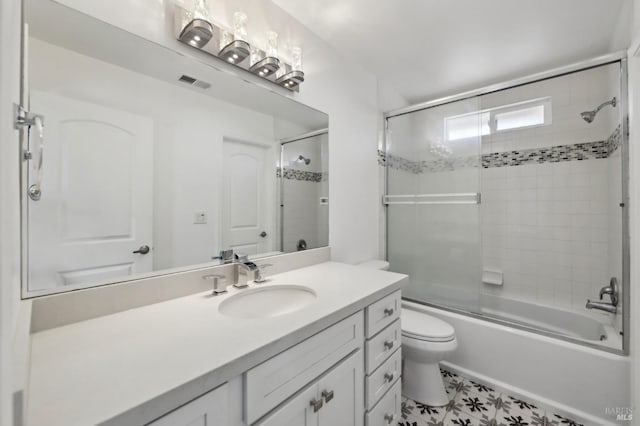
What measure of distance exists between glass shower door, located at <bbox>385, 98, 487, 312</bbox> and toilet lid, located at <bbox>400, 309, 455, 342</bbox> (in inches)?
16.8

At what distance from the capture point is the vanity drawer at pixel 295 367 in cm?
71

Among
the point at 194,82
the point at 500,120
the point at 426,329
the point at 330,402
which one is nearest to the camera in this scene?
the point at 330,402

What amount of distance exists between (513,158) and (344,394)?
254 cm

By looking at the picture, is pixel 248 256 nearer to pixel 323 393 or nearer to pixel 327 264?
pixel 327 264

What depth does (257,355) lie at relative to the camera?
705 mm

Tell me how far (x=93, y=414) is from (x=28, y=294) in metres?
0.58

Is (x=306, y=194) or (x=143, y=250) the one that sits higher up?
(x=306, y=194)

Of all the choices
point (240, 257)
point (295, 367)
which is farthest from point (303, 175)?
point (295, 367)

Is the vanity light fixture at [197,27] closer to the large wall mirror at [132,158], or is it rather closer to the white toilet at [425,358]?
the large wall mirror at [132,158]

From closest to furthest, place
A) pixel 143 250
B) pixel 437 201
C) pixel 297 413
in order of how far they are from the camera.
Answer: pixel 297 413 → pixel 143 250 → pixel 437 201

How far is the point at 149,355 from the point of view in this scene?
662 mm

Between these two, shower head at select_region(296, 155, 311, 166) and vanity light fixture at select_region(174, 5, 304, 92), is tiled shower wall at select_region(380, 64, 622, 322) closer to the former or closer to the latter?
shower head at select_region(296, 155, 311, 166)

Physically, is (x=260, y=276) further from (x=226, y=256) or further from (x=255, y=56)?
(x=255, y=56)

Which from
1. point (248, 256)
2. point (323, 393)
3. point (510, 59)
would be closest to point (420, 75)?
point (510, 59)
